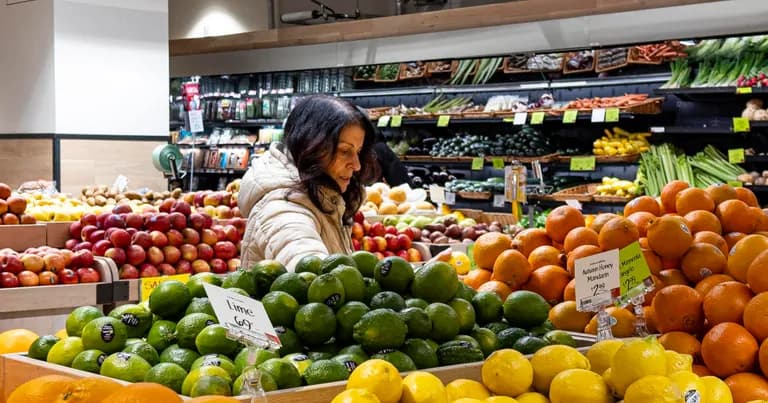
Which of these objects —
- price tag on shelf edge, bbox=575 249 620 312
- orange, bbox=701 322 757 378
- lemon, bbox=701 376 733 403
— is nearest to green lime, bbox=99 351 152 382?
price tag on shelf edge, bbox=575 249 620 312

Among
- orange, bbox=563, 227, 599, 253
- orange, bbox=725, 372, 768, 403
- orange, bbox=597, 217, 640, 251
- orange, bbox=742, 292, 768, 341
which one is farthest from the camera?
orange, bbox=563, 227, 599, 253

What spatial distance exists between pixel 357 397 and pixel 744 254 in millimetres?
1444

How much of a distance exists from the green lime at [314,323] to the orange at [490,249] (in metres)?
1.11

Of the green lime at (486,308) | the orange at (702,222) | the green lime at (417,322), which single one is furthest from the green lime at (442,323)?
the orange at (702,222)

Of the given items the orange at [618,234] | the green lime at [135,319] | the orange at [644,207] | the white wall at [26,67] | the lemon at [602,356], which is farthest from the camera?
the white wall at [26,67]

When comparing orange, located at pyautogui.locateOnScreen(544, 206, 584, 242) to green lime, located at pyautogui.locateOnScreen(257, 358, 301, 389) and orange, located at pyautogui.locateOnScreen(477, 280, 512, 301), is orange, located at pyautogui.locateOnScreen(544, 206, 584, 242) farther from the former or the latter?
green lime, located at pyautogui.locateOnScreen(257, 358, 301, 389)

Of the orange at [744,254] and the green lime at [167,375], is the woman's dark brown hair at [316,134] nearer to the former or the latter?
the orange at [744,254]

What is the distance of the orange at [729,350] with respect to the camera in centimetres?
229

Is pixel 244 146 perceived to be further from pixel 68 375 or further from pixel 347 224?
pixel 68 375

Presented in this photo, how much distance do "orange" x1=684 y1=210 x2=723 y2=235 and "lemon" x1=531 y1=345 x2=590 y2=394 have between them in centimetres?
113

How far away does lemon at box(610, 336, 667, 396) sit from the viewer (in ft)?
5.83

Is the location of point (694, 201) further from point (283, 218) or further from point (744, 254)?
point (283, 218)

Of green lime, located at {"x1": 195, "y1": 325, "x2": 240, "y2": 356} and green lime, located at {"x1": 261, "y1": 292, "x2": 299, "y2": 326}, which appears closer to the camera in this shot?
green lime, located at {"x1": 195, "y1": 325, "x2": 240, "y2": 356}

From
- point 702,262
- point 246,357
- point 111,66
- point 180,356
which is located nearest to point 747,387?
point 702,262
